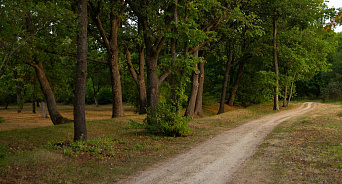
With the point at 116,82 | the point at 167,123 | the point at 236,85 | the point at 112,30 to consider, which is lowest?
the point at 167,123

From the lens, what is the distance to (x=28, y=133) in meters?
13.2

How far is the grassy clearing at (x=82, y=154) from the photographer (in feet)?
22.2

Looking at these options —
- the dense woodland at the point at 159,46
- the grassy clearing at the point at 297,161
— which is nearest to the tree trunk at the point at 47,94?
the dense woodland at the point at 159,46

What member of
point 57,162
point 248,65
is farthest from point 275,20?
point 57,162

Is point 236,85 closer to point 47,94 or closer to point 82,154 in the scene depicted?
point 47,94

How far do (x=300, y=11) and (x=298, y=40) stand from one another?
3.51m

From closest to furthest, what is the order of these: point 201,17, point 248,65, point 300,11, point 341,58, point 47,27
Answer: point 47,27
point 201,17
point 300,11
point 248,65
point 341,58

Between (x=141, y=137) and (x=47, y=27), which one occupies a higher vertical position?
(x=47, y=27)

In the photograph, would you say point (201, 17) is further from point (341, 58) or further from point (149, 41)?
point (341, 58)

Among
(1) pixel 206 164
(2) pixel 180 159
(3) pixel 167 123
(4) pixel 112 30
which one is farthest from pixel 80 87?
(4) pixel 112 30

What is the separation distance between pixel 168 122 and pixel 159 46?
435 centimetres

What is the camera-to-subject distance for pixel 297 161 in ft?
25.9

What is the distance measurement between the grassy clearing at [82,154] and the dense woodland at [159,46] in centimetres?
107

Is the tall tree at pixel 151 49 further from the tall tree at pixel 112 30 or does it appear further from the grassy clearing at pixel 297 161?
the grassy clearing at pixel 297 161
